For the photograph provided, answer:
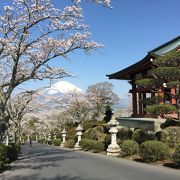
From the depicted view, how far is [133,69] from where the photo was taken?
34.1 meters

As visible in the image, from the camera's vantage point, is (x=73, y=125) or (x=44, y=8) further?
(x=73, y=125)

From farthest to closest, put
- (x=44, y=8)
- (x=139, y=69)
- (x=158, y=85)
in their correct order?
(x=139, y=69), (x=158, y=85), (x=44, y=8)

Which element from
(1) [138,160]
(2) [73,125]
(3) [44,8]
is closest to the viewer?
(3) [44,8]

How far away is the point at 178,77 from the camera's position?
69.2 ft

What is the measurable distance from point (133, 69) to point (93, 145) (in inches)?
316

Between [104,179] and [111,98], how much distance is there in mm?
61965

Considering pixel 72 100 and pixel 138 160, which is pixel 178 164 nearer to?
pixel 138 160

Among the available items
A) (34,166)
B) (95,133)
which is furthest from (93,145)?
(34,166)

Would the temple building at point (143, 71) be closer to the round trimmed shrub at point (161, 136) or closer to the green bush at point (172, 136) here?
the round trimmed shrub at point (161, 136)

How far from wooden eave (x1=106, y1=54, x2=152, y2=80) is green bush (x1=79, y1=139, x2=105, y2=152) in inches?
301

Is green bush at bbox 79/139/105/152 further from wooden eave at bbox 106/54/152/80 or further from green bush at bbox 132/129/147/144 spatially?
wooden eave at bbox 106/54/152/80

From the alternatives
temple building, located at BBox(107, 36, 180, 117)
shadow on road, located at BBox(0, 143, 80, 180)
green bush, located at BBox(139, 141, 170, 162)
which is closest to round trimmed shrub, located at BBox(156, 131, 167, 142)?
green bush, located at BBox(139, 141, 170, 162)

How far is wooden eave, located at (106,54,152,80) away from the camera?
30866mm

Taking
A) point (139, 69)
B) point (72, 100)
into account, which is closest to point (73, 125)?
point (72, 100)
